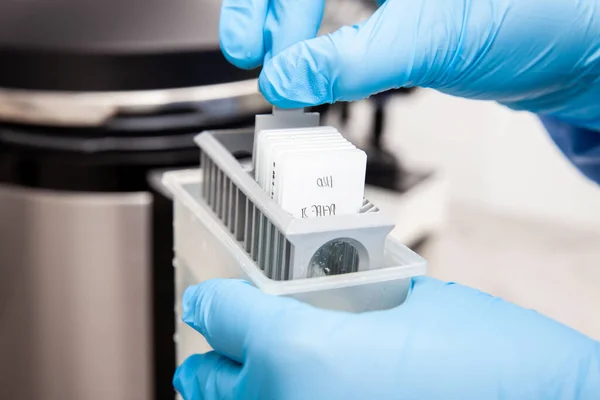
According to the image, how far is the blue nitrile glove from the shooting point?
1.72ft

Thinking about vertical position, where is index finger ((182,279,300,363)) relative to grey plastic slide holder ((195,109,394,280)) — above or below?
below

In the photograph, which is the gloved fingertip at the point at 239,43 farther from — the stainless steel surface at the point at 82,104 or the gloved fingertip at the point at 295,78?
the stainless steel surface at the point at 82,104

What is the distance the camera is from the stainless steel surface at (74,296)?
0.89 meters

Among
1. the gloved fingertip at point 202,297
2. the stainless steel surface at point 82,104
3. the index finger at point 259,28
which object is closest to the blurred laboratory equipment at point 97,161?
the stainless steel surface at point 82,104

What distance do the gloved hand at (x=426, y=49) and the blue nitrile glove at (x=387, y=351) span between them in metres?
0.19

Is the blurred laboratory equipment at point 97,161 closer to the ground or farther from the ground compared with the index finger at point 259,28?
closer to the ground

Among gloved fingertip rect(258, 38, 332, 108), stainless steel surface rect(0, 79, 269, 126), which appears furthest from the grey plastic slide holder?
stainless steel surface rect(0, 79, 269, 126)

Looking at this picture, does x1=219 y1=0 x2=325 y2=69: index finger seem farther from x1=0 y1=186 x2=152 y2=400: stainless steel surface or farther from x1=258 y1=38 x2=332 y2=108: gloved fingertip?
x1=0 y1=186 x2=152 y2=400: stainless steel surface

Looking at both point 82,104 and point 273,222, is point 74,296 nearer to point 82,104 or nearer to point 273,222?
point 82,104

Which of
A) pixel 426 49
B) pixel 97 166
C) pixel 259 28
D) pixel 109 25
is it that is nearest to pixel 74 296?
pixel 97 166

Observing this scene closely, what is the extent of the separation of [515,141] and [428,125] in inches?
9.2

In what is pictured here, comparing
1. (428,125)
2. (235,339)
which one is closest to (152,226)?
(235,339)

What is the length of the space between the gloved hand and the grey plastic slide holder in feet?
0.16

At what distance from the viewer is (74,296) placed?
93 centimetres
